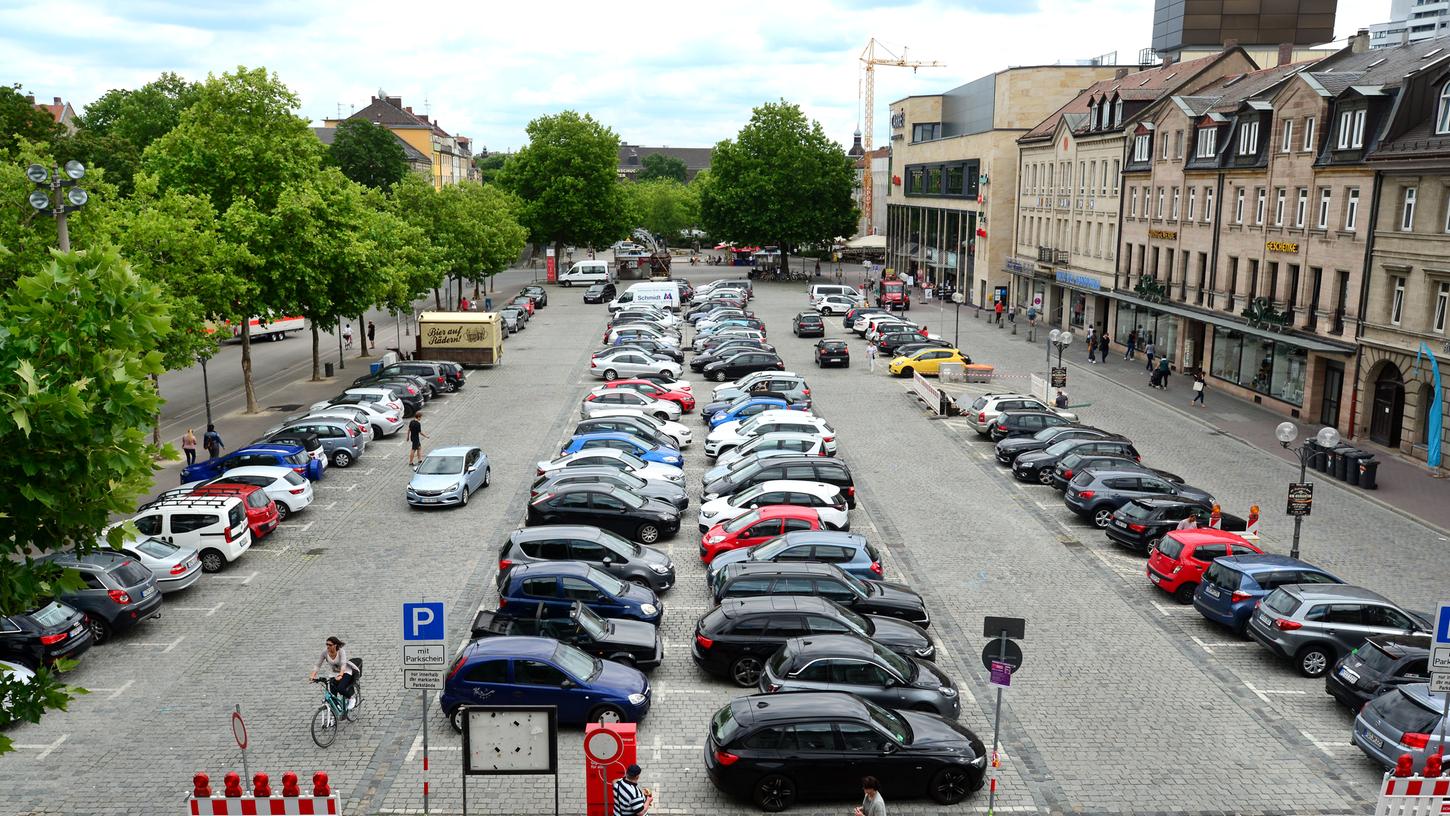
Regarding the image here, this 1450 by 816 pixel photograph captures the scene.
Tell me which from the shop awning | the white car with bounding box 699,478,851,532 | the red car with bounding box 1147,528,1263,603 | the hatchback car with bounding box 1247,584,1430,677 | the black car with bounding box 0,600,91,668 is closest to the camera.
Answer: the black car with bounding box 0,600,91,668

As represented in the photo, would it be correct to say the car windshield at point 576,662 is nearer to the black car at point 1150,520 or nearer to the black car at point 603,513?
the black car at point 603,513

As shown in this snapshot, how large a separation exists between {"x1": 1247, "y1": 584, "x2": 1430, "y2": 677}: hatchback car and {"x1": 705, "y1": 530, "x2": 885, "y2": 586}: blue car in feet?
21.6

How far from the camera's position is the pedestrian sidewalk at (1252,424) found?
93.9 feet

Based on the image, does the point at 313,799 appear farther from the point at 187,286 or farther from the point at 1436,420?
the point at 1436,420

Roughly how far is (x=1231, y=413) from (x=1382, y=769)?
2736 centimetres

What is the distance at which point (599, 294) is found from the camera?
251 feet

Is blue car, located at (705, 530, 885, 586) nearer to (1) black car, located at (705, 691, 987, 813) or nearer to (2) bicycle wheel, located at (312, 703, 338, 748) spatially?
(1) black car, located at (705, 691, 987, 813)

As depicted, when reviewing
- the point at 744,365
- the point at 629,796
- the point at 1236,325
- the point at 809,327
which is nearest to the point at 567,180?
the point at 809,327

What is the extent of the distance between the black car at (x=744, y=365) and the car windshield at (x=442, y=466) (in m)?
19.0

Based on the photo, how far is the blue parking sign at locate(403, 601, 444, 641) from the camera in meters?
13.3

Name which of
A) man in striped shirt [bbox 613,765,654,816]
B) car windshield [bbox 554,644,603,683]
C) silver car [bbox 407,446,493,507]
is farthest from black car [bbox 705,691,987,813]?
silver car [bbox 407,446,493,507]

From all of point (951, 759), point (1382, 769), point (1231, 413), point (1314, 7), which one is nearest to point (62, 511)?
point (951, 759)

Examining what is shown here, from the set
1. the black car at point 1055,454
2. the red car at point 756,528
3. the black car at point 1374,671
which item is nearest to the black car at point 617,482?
the red car at point 756,528

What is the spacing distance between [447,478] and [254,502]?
14.5 ft
